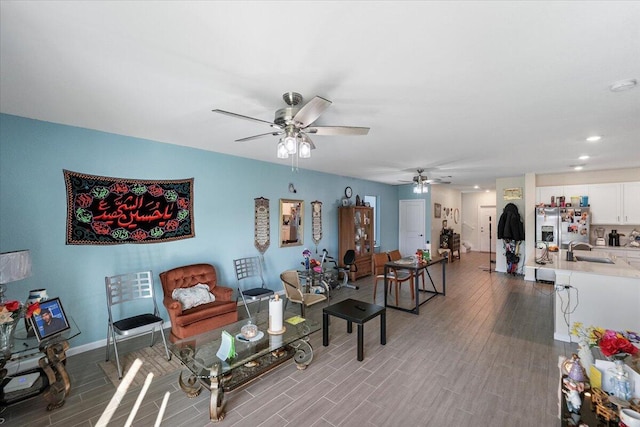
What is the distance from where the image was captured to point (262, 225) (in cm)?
489

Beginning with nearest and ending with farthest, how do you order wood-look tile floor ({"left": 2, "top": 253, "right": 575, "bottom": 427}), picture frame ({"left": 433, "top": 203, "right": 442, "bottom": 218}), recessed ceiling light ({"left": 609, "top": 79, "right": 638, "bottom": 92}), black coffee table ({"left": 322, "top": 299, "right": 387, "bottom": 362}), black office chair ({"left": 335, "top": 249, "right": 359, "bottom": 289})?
recessed ceiling light ({"left": 609, "top": 79, "right": 638, "bottom": 92})
wood-look tile floor ({"left": 2, "top": 253, "right": 575, "bottom": 427})
black coffee table ({"left": 322, "top": 299, "right": 387, "bottom": 362})
black office chair ({"left": 335, "top": 249, "right": 359, "bottom": 289})
picture frame ({"left": 433, "top": 203, "right": 442, "bottom": 218})

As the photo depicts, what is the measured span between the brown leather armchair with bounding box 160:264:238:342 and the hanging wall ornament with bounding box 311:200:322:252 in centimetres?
247

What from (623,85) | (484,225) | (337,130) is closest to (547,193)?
(484,225)

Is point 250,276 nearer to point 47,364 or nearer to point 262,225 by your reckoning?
point 262,225

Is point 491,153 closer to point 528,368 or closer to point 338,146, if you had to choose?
point 338,146

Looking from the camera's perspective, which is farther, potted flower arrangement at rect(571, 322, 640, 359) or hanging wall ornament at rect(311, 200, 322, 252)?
hanging wall ornament at rect(311, 200, 322, 252)

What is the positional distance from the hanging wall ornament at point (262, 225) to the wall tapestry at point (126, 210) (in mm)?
1110

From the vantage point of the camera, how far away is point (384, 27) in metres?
1.45

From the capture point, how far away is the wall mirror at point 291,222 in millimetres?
5270

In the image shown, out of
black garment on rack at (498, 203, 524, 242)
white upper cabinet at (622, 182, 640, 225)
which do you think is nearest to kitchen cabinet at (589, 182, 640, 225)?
white upper cabinet at (622, 182, 640, 225)

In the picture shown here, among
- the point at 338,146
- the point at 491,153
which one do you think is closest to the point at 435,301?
the point at 491,153

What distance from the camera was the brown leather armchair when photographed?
310 centimetres

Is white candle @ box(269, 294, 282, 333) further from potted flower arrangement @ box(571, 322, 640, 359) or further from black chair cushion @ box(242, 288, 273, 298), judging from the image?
potted flower arrangement @ box(571, 322, 640, 359)

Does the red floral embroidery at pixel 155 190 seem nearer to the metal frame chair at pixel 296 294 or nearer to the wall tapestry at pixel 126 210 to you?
the wall tapestry at pixel 126 210
